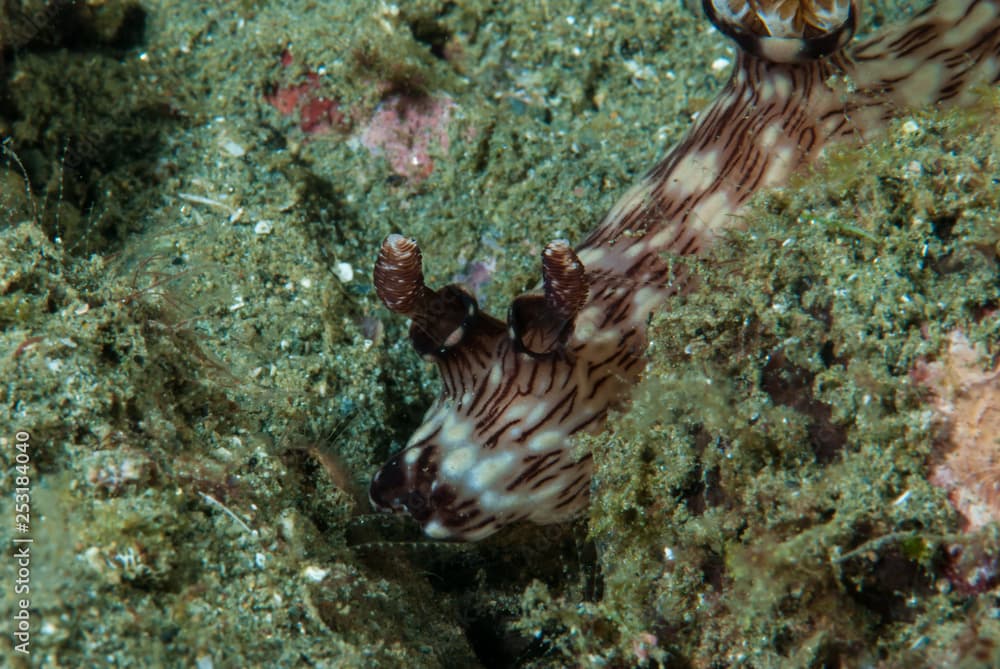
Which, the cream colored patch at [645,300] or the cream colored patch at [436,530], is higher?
the cream colored patch at [645,300]

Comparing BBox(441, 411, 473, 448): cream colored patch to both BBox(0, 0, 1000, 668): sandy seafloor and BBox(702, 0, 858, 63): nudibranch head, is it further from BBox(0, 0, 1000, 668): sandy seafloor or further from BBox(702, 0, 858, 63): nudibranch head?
BBox(702, 0, 858, 63): nudibranch head

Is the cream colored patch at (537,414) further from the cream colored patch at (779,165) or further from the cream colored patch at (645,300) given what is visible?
the cream colored patch at (779,165)

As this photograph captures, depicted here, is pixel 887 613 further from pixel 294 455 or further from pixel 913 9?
pixel 913 9

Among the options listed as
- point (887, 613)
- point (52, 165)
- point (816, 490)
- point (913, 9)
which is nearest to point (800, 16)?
point (913, 9)

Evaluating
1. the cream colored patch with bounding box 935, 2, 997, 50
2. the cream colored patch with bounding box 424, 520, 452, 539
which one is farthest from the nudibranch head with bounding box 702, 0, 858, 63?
the cream colored patch with bounding box 424, 520, 452, 539

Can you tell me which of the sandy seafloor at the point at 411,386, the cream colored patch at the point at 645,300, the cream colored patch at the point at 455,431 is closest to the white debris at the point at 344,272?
Answer: the sandy seafloor at the point at 411,386

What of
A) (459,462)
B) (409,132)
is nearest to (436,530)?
(459,462)

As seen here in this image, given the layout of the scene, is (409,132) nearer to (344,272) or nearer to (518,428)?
(344,272)
